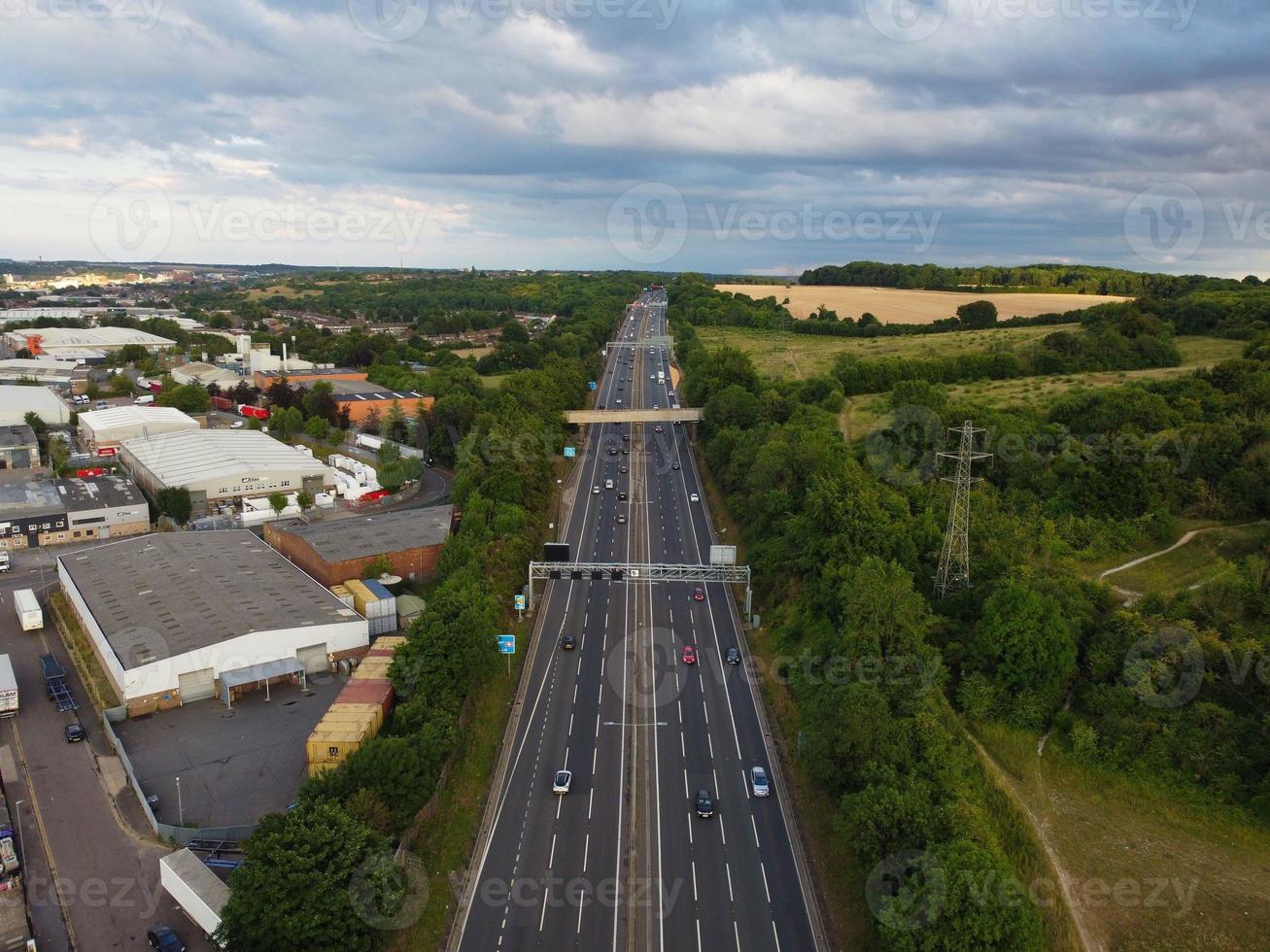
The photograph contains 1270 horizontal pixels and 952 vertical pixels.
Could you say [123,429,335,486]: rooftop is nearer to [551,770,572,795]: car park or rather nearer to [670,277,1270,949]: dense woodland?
[670,277,1270,949]: dense woodland

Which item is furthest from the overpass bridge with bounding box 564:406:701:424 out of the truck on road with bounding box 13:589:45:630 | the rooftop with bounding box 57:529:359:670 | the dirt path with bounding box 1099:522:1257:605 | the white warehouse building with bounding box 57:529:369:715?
the dirt path with bounding box 1099:522:1257:605

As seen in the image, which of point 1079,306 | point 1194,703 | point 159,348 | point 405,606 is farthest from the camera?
point 159,348

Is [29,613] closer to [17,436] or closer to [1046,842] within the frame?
[17,436]

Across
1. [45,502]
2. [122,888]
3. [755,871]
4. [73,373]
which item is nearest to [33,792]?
[122,888]

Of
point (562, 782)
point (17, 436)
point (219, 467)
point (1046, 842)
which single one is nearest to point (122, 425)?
point (17, 436)

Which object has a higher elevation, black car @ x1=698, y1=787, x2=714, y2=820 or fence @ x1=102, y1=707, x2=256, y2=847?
black car @ x1=698, y1=787, x2=714, y2=820

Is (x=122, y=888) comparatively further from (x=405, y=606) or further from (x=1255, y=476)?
(x=1255, y=476)

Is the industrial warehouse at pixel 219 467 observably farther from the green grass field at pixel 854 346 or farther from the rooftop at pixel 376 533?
the green grass field at pixel 854 346
